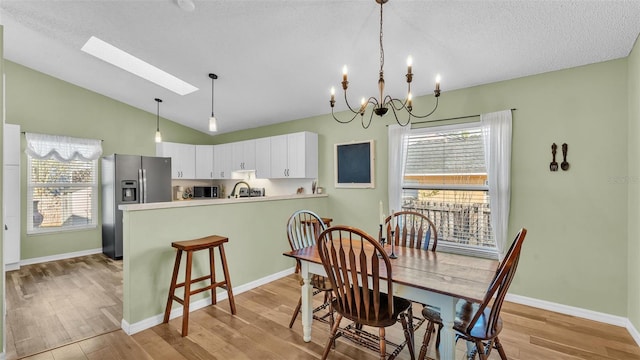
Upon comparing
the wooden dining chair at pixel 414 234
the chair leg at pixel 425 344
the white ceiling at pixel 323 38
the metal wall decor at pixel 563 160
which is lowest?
the chair leg at pixel 425 344

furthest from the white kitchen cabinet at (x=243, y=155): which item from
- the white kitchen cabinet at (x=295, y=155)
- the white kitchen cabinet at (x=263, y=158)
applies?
the white kitchen cabinet at (x=295, y=155)

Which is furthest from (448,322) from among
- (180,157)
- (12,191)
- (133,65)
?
(180,157)

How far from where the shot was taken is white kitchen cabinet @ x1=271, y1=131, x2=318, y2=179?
4453 millimetres

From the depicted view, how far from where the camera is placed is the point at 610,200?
2.58 m

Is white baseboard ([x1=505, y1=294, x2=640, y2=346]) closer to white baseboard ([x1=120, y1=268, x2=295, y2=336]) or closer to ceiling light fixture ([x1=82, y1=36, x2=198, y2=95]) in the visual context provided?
white baseboard ([x1=120, y1=268, x2=295, y2=336])

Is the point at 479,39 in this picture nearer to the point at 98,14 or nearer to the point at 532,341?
the point at 532,341

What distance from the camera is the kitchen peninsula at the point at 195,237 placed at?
252cm

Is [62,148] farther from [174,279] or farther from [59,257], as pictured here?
[174,279]

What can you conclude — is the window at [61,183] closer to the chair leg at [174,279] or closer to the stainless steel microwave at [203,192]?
the stainless steel microwave at [203,192]

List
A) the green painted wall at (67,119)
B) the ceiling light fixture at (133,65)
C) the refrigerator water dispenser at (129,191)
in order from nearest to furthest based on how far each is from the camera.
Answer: the ceiling light fixture at (133,65), the green painted wall at (67,119), the refrigerator water dispenser at (129,191)

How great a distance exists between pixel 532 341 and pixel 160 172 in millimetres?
5547

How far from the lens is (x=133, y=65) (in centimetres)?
396

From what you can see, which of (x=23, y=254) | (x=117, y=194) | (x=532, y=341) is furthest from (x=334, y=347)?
(x=23, y=254)

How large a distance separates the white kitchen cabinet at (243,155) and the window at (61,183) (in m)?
2.25
